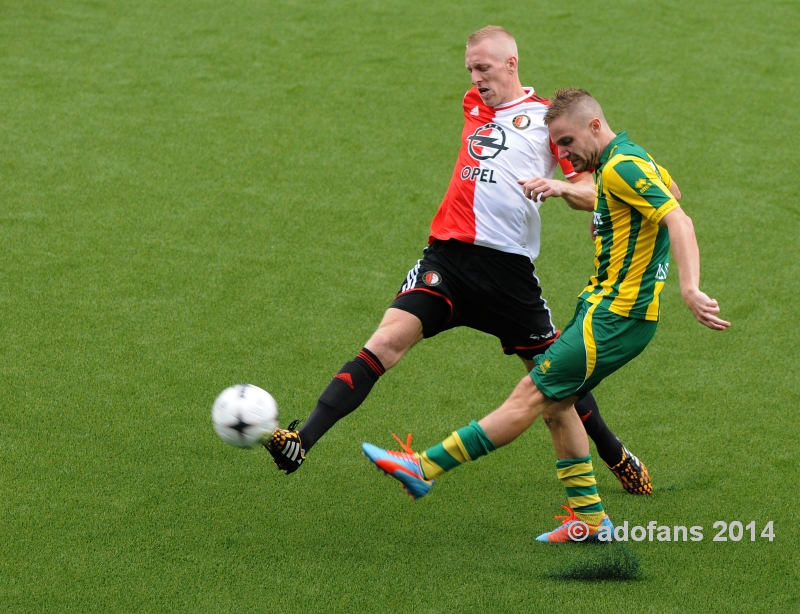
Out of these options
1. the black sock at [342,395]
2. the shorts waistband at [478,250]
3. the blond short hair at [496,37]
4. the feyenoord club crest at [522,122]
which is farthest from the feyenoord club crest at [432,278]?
the blond short hair at [496,37]

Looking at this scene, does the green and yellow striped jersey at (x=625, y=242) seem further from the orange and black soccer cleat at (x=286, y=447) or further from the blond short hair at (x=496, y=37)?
the orange and black soccer cleat at (x=286, y=447)

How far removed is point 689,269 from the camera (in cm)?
368

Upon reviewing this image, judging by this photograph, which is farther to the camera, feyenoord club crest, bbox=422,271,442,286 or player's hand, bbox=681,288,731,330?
feyenoord club crest, bbox=422,271,442,286

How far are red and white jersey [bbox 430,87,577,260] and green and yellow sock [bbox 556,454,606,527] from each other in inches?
38.3

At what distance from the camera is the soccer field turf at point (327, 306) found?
4.13 m

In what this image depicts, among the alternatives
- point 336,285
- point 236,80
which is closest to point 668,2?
point 236,80

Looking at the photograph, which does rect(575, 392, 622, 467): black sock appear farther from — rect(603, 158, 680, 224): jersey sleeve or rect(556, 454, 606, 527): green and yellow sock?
rect(603, 158, 680, 224): jersey sleeve

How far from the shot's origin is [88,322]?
5945 mm

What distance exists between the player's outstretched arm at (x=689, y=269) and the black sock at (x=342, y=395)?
1397 millimetres

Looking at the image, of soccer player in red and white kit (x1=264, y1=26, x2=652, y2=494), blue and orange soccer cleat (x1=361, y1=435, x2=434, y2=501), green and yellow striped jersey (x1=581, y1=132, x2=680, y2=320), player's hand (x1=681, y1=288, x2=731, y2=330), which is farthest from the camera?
soccer player in red and white kit (x1=264, y1=26, x2=652, y2=494)

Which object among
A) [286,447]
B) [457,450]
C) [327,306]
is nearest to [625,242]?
[457,450]

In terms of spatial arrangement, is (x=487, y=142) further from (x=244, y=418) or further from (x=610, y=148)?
(x=244, y=418)

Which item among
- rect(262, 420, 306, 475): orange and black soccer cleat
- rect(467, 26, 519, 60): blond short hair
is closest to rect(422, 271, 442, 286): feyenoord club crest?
rect(262, 420, 306, 475): orange and black soccer cleat

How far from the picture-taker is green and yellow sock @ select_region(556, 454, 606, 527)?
173 inches
